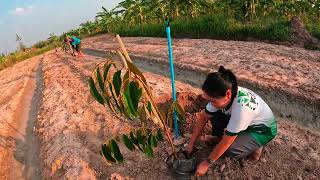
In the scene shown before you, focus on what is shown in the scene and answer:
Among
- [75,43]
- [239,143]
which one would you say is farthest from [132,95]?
[75,43]

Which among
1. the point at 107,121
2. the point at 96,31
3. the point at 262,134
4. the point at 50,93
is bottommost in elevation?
the point at 96,31

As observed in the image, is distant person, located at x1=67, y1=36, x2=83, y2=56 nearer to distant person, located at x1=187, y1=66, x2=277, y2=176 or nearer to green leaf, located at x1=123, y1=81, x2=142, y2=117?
distant person, located at x1=187, y1=66, x2=277, y2=176

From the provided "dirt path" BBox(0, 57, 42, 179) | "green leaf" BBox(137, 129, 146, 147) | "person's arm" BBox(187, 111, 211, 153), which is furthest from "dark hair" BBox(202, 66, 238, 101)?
"dirt path" BBox(0, 57, 42, 179)

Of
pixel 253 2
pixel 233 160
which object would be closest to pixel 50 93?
pixel 233 160

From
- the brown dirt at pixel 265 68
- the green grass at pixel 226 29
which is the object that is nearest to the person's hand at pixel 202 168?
the brown dirt at pixel 265 68

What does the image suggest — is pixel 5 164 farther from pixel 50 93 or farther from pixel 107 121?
pixel 50 93

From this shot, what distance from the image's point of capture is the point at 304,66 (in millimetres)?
7773

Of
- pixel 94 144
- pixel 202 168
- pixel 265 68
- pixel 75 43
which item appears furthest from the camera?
pixel 75 43

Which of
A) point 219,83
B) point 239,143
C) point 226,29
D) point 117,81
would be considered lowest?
point 226,29

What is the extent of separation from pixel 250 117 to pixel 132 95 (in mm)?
1203

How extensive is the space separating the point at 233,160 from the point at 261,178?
14.0 inches

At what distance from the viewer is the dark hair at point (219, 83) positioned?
3.53m

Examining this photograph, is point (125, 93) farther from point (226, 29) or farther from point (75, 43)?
point (75, 43)

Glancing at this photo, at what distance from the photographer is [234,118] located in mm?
3711
